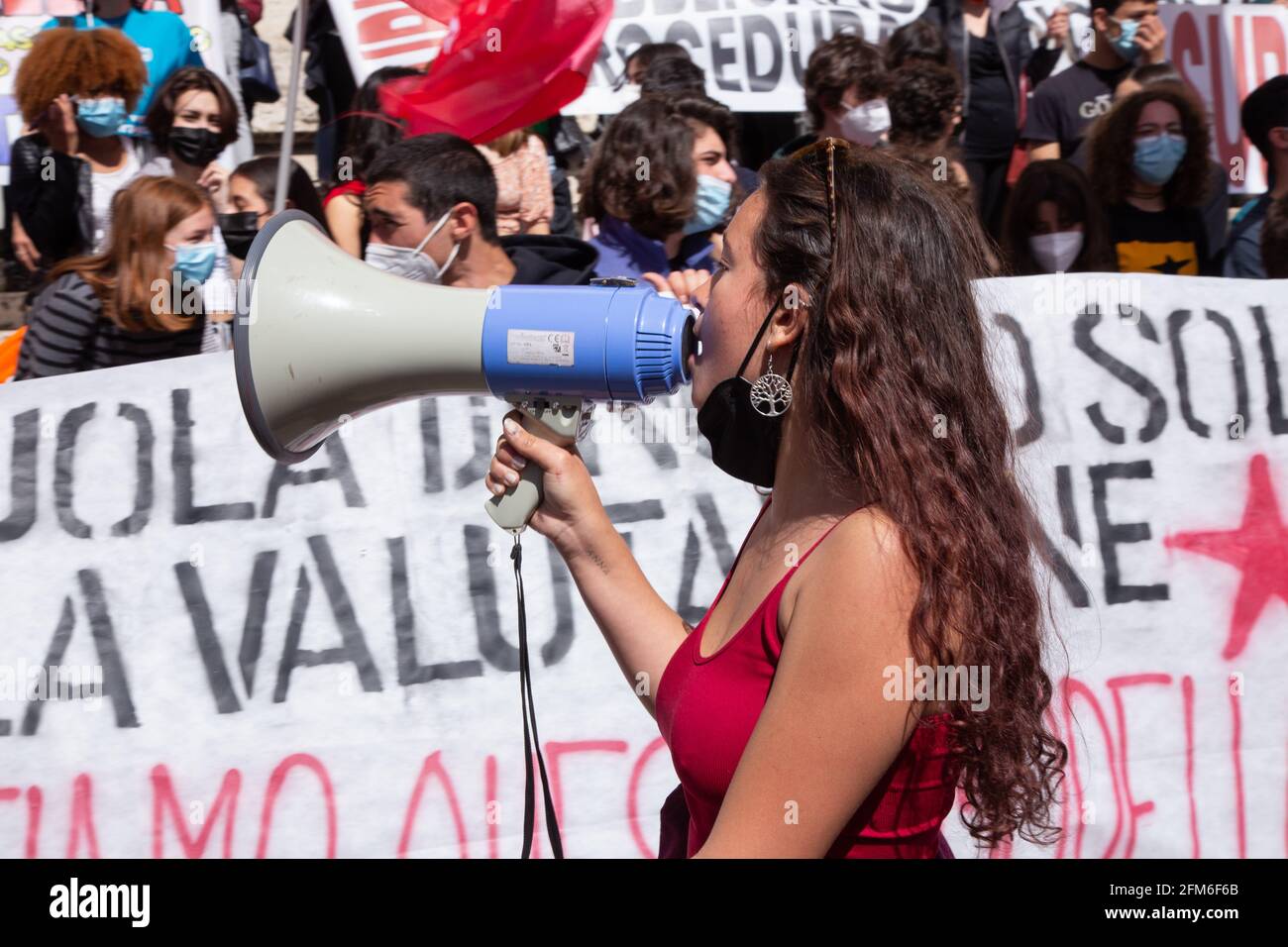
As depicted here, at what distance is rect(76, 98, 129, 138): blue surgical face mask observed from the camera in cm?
502

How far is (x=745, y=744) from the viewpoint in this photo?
1685 millimetres

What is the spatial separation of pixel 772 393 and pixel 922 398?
199mm

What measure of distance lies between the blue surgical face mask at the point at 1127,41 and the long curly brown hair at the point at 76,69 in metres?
→ 3.80

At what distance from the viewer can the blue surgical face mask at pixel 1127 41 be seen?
5848 mm

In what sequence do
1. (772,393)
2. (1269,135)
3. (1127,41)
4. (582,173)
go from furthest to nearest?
(1127,41) < (1269,135) < (582,173) < (772,393)

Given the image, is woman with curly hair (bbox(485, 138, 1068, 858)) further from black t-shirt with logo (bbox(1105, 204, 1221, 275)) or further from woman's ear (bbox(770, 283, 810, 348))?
black t-shirt with logo (bbox(1105, 204, 1221, 275))

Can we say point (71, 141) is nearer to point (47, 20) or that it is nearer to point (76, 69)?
point (76, 69)

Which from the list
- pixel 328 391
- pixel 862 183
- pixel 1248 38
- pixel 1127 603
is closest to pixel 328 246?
pixel 328 391

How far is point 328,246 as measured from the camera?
7.17ft

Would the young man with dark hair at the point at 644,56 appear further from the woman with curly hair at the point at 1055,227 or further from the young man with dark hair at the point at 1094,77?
the woman with curly hair at the point at 1055,227

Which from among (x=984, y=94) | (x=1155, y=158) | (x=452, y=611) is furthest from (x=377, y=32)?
(x=452, y=611)

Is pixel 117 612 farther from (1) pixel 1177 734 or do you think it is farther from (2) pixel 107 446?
(1) pixel 1177 734

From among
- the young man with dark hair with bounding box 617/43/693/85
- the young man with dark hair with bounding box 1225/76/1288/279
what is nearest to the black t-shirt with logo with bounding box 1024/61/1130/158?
the young man with dark hair with bounding box 1225/76/1288/279

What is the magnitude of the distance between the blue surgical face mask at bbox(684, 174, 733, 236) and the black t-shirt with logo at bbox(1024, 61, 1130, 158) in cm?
200
